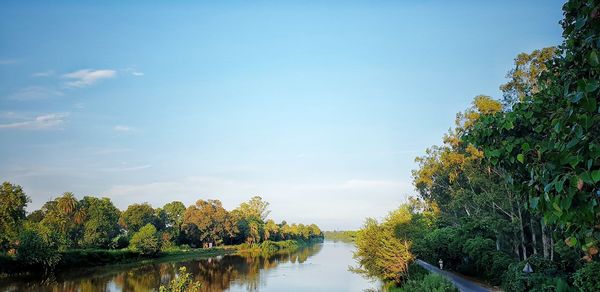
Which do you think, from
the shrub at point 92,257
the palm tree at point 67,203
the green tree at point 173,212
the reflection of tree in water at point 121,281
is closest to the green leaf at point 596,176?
the reflection of tree in water at point 121,281

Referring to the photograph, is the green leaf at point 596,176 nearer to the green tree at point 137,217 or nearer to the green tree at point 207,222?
the green tree at point 207,222

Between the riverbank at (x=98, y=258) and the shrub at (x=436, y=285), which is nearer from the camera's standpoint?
the shrub at (x=436, y=285)

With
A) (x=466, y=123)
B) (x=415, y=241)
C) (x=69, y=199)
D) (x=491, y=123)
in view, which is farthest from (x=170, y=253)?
(x=491, y=123)

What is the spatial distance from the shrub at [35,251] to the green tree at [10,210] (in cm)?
847

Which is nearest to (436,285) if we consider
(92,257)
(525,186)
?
(525,186)

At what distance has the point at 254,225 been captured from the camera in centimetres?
8994

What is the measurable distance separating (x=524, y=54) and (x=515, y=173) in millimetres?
15695

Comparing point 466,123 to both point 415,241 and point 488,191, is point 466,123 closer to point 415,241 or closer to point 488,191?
point 488,191

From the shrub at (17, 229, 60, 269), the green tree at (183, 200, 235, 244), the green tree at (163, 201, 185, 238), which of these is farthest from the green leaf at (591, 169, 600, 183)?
the green tree at (163, 201, 185, 238)

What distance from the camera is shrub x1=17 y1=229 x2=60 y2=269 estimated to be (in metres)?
34.4

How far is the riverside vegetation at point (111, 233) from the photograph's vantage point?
3678cm

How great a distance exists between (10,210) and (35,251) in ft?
36.1

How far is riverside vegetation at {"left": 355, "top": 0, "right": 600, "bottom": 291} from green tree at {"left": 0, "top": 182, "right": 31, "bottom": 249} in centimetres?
3689

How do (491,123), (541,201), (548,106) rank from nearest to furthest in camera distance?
(541,201)
(548,106)
(491,123)
